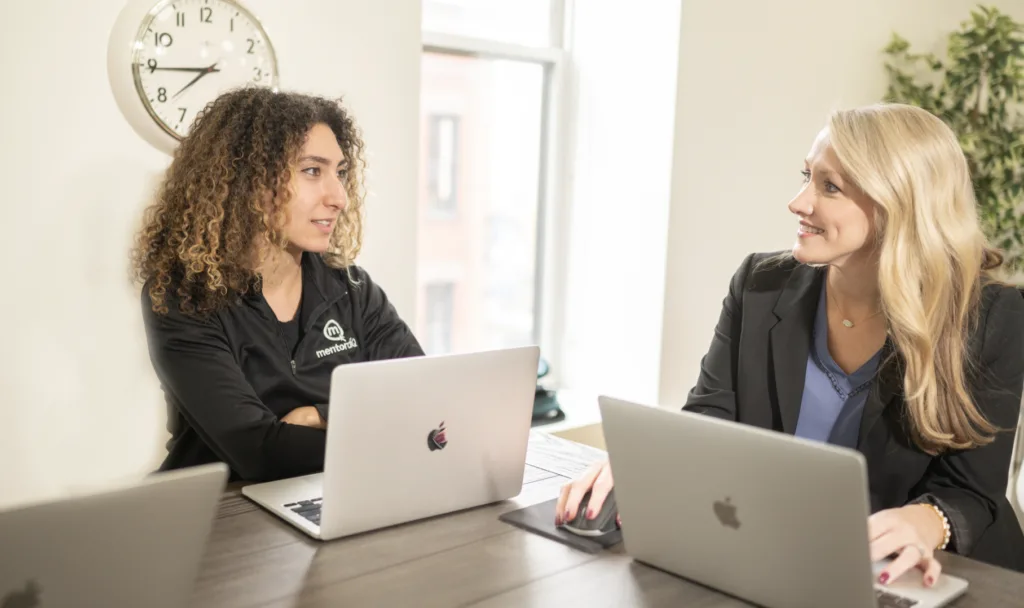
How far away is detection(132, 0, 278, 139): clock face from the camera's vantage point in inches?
92.3

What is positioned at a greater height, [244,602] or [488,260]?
[488,260]

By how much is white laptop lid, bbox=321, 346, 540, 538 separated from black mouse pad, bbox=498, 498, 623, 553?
0.22 feet

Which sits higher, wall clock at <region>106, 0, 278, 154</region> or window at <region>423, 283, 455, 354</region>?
wall clock at <region>106, 0, 278, 154</region>

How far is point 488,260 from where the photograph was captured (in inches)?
143

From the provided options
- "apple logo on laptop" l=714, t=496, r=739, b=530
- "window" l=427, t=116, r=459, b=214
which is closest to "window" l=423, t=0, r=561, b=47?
"window" l=427, t=116, r=459, b=214

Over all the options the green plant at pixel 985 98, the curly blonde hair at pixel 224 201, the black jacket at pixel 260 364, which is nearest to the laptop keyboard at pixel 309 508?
the black jacket at pixel 260 364

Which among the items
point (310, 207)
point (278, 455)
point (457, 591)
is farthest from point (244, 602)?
point (310, 207)

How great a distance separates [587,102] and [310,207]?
5.80ft

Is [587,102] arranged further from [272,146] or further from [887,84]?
[272,146]

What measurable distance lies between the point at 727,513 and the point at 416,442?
48 centimetres

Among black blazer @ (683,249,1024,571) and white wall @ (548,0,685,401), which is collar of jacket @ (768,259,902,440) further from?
white wall @ (548,0,685,401)

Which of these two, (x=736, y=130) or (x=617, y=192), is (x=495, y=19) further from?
(x=736, y=130)

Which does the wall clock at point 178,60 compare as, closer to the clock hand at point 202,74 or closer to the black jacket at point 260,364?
the clock hand at point 202,74

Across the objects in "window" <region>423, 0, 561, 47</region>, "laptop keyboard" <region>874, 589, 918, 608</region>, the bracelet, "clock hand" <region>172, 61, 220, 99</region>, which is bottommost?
the bracelet
